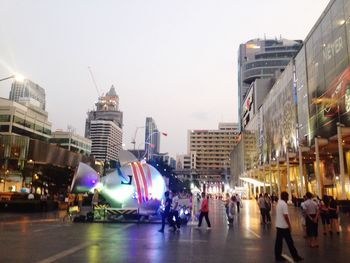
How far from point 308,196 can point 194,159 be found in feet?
603

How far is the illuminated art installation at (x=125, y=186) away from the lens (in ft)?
74.5

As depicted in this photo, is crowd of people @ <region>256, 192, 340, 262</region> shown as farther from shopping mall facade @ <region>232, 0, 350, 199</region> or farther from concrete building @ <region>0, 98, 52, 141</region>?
concrete building @ <region>0, 98, 52, 141</region>

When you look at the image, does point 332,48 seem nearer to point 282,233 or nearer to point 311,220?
point 311,220

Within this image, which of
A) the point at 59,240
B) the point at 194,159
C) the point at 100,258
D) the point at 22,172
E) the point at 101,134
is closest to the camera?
the point at 100,258

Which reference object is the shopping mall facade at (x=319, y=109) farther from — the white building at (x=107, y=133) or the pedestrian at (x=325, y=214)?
the white building at (x=107, y=133)

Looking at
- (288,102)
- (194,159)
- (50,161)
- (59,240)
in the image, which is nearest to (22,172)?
(50,161)

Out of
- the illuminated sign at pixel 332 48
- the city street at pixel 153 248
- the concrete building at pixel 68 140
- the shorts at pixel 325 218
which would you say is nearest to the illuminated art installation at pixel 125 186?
the city street at pixel 153 248

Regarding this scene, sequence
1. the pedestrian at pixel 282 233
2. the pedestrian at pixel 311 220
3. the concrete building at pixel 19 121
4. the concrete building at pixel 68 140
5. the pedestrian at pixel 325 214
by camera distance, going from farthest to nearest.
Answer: the concrete building at pixel 68 140, the concrete building at pixel 19 121, the pedestrian at pixel 325 214, the pedestrian at pixel 311 220, the pedestrian at pixel 282 233

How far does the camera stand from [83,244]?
12648 millimetres

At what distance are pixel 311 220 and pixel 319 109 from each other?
35199 mm

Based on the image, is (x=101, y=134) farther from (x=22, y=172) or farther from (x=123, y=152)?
(x=123, y=152)

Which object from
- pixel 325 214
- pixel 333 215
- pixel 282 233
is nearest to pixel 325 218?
pixel 325 214

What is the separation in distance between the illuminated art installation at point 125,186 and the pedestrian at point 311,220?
37.0 ft

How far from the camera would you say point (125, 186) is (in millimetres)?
23297
